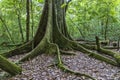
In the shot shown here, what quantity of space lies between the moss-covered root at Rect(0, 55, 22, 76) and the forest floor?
0.60ft

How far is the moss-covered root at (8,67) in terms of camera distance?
5.81 meters

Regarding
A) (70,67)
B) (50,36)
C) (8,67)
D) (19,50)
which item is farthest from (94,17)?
(8,67)

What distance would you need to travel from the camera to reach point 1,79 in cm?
668

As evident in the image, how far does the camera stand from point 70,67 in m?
8.07

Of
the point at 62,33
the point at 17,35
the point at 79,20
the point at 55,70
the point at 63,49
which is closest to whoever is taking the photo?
the point at 55,70

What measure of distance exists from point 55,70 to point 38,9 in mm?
12959

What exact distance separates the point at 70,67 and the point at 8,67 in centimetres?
289

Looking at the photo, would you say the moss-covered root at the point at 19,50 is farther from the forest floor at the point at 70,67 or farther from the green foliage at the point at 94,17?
the green foliage at the point at 94,17

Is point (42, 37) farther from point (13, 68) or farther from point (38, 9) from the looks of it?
point (38, 9)

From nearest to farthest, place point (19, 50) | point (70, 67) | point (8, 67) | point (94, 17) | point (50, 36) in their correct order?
1. point (8, 67)
2. point (70, 67)
3. point (50, 36)
4. point (19, 50)
5. point (94, 17)

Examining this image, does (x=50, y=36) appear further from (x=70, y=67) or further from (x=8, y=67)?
(x=8, y=67)

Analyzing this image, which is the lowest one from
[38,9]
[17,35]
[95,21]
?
[17,35]

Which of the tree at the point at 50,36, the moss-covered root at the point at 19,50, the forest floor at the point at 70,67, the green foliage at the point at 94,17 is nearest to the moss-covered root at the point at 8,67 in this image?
the forest floor at the point at 70,67

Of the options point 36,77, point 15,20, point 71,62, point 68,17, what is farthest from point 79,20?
point 36,77
